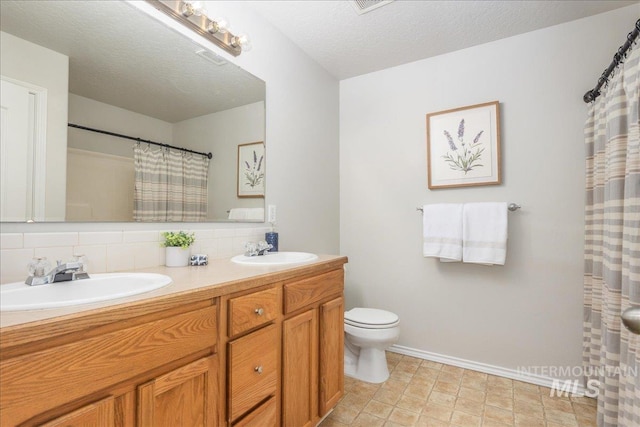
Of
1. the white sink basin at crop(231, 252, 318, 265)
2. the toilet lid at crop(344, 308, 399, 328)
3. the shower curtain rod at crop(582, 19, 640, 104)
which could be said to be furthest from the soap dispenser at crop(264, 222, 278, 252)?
the shower curtain rod at crop(582, 19, 640, 104)

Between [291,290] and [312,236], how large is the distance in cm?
110

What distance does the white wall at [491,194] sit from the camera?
195 centimetres

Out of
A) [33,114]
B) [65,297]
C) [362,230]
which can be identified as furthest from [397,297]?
[33,114]

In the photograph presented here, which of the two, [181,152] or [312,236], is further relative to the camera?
[312,236]

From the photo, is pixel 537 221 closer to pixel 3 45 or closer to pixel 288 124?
pixel 288 124

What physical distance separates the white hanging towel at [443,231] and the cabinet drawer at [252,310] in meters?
1.44

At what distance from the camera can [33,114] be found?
1.05m

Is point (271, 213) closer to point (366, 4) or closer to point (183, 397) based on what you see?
point (183, 397)

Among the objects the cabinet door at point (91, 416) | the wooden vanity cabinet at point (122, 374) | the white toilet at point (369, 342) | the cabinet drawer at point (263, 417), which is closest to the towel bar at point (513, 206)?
the white toilet at point (369, 342)

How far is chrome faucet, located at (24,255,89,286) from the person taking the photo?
896 millimetres

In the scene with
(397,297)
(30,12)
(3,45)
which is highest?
(30,12)

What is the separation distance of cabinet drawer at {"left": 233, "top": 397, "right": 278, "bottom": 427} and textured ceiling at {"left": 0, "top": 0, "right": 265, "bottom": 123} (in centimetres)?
133

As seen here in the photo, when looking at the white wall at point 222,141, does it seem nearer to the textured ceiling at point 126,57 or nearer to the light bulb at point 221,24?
the textured ceiling at point 126,57

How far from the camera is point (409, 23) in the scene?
2004mm
